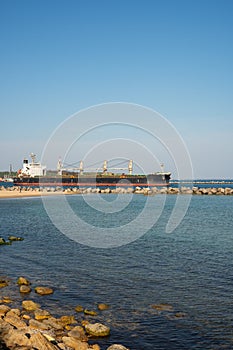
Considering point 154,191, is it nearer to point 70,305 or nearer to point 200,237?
point 200,237

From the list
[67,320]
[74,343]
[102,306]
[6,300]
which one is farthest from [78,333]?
[6,300]

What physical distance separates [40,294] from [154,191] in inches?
3618

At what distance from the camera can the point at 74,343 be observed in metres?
11.0

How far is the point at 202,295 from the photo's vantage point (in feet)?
52.0

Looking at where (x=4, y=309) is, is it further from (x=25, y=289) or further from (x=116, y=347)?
(x=116, y=347)

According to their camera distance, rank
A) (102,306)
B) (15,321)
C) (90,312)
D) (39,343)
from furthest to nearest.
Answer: (102,306)
(90,312)
(15,321)
(39,343)

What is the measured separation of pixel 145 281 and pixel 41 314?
20.2 feet

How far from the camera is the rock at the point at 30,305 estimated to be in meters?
14.1

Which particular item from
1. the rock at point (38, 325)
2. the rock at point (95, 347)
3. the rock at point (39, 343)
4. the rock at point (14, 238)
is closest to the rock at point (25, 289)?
the rock at point (38, 325)

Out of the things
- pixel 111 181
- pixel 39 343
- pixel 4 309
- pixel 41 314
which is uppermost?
pixel 111 181

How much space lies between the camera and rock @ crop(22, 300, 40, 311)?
14.1 m

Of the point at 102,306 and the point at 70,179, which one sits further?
the point at 70,179

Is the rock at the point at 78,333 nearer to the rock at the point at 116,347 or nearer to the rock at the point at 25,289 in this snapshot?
the rock at the point at 116,347

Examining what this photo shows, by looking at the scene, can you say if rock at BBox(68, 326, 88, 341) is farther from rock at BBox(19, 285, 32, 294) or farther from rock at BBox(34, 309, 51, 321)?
rock at BBox(19, 285, 32, 294)
